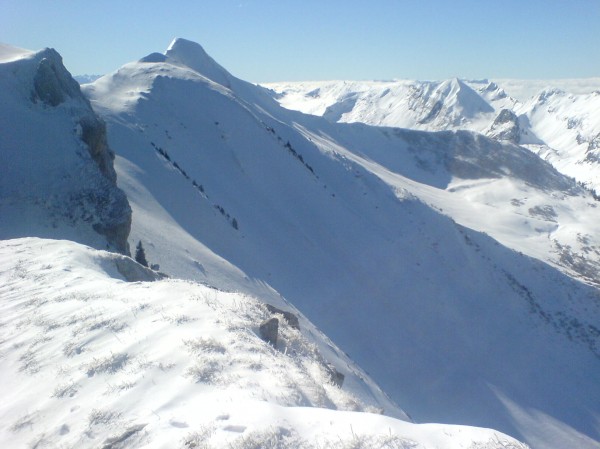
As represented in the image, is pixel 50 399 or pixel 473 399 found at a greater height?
pixel 50 399

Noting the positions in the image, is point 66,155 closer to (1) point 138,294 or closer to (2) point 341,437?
(1) point 138,294

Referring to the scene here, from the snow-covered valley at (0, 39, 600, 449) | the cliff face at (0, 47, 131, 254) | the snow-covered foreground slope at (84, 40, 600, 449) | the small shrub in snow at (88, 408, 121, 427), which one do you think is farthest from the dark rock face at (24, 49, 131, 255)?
the small shrub in snow at (88, 408, 121, 427)

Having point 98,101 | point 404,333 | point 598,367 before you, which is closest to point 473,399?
point 404,333

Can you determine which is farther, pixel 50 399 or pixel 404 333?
pixel 404 333

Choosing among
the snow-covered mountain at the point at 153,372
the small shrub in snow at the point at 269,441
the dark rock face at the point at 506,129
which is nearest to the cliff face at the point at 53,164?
the snow-covered mountain at the point at 153,372

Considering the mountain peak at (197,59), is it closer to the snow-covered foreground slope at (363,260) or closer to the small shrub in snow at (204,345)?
the snow-covered foreground slope at (363,260)

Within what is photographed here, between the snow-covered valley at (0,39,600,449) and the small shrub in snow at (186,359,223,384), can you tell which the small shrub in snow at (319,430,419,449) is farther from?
the small shrub in snow at (186,359,223,384)
